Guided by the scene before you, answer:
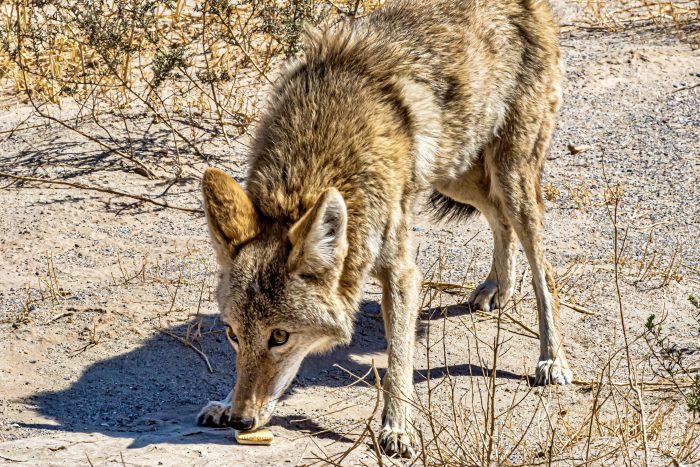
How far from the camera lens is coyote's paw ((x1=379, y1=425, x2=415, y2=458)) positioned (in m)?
4.89

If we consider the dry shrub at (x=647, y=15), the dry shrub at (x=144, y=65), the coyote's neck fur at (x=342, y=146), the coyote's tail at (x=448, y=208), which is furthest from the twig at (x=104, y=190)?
the dry shrub at (x=647, y=15)

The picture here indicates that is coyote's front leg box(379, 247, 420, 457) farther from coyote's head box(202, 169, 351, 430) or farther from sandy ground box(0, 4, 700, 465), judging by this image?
coyote's head box(202, 169, 351, 430)

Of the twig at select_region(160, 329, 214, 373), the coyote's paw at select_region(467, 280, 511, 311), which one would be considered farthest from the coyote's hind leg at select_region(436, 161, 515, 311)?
the twig at select_region(160, 329, 214, 373)

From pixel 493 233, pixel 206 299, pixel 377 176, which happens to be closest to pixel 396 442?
pixel 377 176

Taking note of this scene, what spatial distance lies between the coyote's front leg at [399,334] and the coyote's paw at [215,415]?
812 millimetres

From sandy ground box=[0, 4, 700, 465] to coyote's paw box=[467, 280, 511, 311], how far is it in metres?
0.12

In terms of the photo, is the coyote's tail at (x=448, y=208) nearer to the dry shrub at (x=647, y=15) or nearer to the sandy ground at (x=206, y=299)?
the sandy ground at (x=206, y=299)

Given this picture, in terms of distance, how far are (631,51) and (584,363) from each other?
5393mm

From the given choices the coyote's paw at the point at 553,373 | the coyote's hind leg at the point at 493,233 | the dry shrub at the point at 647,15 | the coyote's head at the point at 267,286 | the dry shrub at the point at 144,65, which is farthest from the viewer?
the dry shrub at the point at 647,15

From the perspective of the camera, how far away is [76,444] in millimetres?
4562

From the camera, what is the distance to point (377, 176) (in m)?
4.94

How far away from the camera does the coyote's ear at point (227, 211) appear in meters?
4.64

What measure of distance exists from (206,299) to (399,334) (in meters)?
1.72

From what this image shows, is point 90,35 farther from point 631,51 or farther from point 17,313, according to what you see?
point 631,51
